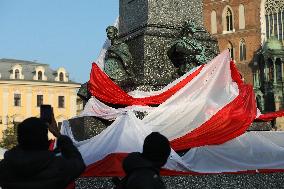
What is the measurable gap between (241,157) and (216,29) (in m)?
41.9

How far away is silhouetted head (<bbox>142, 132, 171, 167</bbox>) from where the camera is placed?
8.49ft

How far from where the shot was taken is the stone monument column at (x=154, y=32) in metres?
5.76

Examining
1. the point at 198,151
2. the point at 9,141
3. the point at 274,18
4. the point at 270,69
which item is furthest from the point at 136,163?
the point at 274,18

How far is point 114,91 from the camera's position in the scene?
5.48 m

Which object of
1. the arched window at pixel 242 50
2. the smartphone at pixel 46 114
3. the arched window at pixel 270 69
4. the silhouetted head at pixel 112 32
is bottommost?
the smartphone at pixel 46 114

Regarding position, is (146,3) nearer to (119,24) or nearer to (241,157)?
(119,24)

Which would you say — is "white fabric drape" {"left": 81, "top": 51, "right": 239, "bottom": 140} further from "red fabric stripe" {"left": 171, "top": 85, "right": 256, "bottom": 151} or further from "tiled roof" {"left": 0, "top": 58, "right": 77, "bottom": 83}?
"tiled roof" {"left": 0, "top": 58, "right": 77, "bottom": 83}

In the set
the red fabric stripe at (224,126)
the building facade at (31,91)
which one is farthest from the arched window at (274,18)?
the red fabric stripe at (224,126)

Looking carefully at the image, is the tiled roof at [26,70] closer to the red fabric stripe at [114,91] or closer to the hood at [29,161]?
the red fabric stripe at [114,91]

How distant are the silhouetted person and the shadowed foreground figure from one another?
0.76ft

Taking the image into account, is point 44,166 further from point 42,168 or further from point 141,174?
point 141,174

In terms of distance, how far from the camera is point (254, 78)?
43156 millimetres

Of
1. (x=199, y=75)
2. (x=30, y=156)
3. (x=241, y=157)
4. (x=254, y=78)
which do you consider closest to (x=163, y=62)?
(x=199, y=75)

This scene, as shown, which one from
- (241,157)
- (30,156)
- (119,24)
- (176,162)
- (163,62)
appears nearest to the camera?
(30,156)
